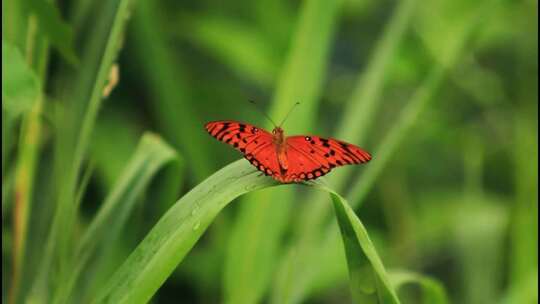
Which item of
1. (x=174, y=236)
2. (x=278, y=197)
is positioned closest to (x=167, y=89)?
(x=278, y=197)

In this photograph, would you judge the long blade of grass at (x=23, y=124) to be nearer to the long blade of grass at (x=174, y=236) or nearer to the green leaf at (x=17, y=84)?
the green leaf at (x=17, y=84)

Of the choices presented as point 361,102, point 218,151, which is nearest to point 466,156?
point 218,151

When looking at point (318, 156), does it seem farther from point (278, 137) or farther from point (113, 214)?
point (113, 214)

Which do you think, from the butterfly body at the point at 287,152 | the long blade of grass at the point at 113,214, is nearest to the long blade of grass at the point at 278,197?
the long blade of grass at the point at 113,214

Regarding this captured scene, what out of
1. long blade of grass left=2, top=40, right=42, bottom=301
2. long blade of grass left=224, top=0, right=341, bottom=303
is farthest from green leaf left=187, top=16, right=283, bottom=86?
long blade of grass left=2, top=40, right=42, bottom=301

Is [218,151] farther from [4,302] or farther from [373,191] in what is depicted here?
[4,302]

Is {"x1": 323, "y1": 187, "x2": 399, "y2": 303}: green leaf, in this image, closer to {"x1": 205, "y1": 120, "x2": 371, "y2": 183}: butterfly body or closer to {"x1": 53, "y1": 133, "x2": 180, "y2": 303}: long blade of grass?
{"x1": 205, "y1": 120, "x2": 371, "y2": 183}: butterfly body

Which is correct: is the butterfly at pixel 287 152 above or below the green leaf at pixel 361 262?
above
